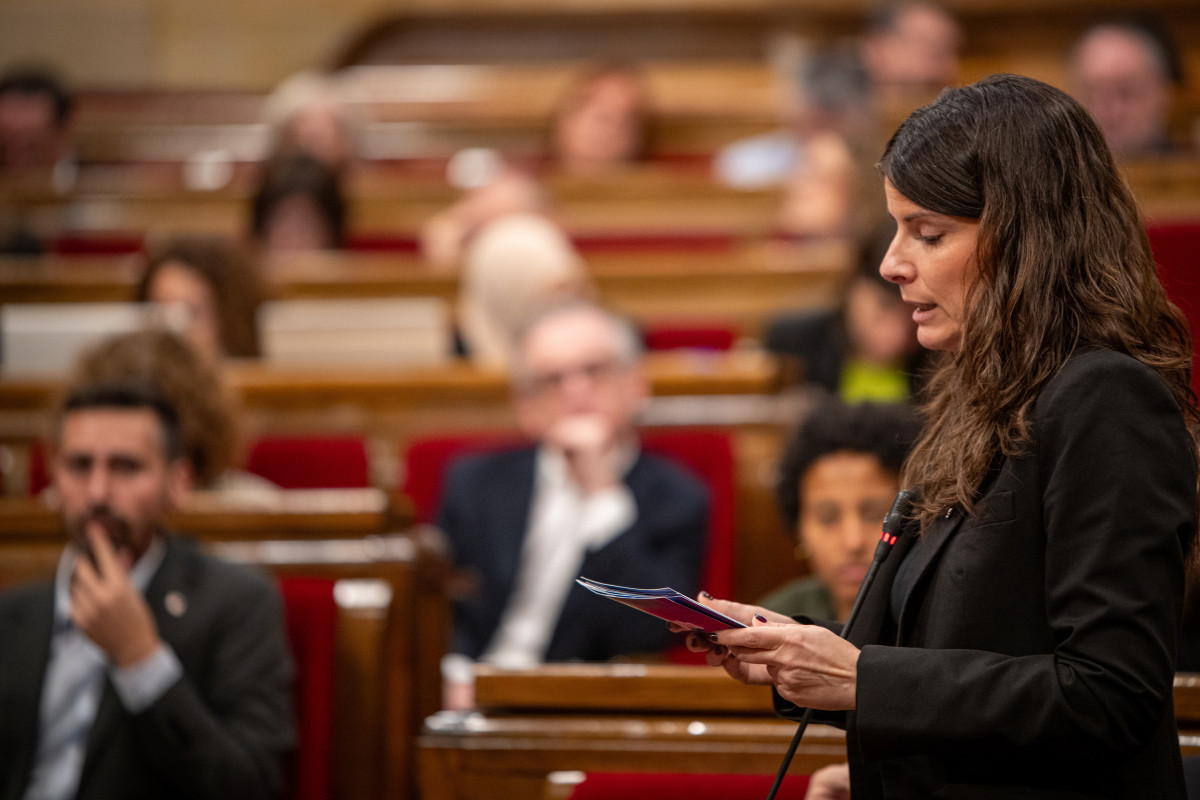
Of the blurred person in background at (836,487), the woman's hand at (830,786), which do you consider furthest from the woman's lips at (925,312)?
the blurred person in background at (836,487)

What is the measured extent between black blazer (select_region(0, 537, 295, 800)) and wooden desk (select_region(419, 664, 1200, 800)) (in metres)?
0.25

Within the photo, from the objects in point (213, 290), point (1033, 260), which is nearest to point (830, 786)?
point (1033, 260)

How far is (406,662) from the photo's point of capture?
1.31 m

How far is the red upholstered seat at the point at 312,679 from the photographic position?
126 cm

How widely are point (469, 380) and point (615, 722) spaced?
1.01 meters

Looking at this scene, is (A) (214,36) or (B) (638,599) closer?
(B) (638,599)

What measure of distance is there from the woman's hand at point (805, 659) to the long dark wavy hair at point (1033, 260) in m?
0.10

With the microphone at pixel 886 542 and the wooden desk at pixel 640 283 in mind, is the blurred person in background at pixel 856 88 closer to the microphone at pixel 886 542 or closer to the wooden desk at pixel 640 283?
the wooden desk at pixel 640 283

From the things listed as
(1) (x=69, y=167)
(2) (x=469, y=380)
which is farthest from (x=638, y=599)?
(1) (x=69, y=167)

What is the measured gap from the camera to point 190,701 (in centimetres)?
115

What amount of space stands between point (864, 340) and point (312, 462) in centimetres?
77

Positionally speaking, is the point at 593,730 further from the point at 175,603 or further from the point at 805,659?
the point at 175,603

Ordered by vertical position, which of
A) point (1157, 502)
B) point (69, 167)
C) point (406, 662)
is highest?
point (69, 167)

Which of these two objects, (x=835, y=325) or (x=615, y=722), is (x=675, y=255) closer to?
(x=835, y=325)
